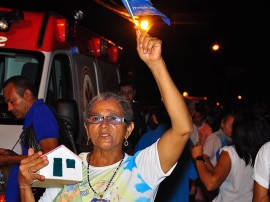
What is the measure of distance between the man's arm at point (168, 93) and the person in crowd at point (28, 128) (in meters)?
1.61

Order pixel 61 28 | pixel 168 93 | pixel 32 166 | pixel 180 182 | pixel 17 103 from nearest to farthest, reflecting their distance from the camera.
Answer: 1. pixel 32 166
2. pixel 168 93
3. pixel 17 103
4. pixel 180 182
5. pixel 61 28

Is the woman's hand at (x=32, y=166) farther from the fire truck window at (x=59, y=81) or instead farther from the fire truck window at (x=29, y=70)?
the fire truck window at (x=59, y=81)

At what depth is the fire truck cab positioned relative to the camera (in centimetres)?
513

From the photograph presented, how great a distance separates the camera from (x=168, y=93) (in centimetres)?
260

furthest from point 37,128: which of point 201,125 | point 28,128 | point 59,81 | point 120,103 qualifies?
point 201,125

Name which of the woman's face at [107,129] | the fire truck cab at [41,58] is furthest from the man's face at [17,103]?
the woman's face at [107,129]

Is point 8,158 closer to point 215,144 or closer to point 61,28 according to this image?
point 61,28

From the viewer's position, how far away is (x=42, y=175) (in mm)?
2449

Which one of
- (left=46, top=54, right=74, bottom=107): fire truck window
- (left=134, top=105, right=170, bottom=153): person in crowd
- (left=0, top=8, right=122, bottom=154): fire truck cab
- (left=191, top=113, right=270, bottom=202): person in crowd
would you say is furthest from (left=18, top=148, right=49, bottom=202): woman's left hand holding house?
(left=46, top=54, right=74, bottom=107): fire truck window

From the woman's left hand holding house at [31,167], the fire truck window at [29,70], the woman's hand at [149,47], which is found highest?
the fire truck window at [29,70]

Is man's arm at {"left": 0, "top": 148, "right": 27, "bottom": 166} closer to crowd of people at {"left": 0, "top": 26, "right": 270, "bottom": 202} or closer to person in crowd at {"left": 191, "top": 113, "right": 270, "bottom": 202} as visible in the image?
crowd of people at {"left": 0, "top": 26, "right": 270, "bottom": 202}

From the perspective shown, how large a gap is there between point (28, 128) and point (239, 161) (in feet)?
5.80

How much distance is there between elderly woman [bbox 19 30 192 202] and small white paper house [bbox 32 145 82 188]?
0.12 ft

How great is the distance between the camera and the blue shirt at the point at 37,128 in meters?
4.03
